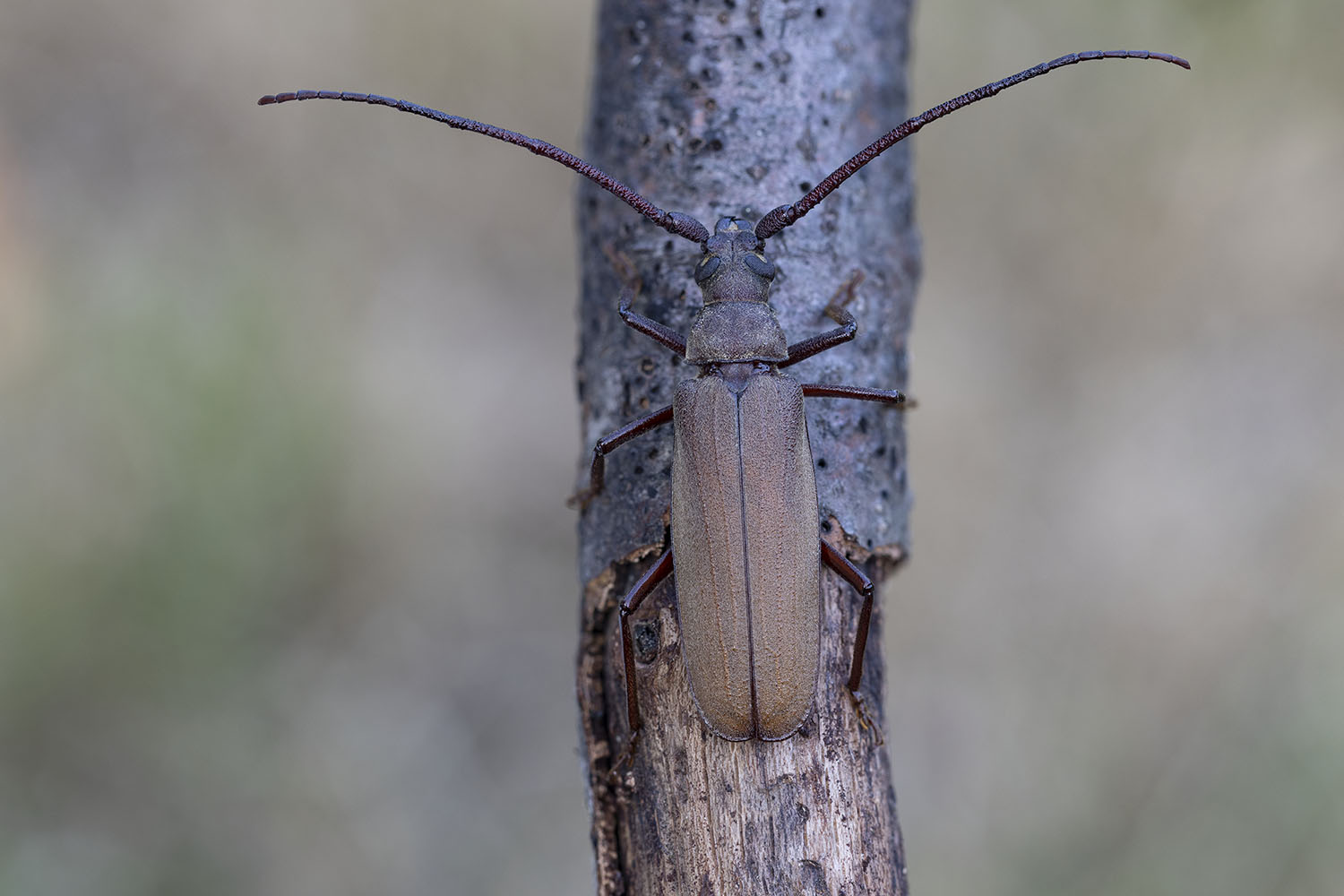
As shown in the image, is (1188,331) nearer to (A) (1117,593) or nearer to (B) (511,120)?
(A) (1117,593)

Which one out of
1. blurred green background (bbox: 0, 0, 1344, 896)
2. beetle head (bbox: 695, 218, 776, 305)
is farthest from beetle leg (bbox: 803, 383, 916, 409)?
blurred green background (bbox: 0, 0, 1344, 896)

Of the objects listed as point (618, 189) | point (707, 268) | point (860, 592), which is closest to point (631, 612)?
point (860, 592)

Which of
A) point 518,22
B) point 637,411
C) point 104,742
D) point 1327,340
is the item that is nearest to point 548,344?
point 518,22

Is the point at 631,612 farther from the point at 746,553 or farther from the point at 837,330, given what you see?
the point at 837,330

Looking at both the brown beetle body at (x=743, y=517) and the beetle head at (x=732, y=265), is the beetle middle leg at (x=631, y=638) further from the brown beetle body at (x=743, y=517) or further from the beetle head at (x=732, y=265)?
the beetle head at (x=732, y=265)

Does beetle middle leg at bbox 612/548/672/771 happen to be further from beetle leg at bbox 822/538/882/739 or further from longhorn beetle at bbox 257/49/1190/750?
beetle leg at bbox 822/538/882/739

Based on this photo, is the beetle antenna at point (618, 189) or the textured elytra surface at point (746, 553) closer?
the textured elytra surface at point (746, 553)

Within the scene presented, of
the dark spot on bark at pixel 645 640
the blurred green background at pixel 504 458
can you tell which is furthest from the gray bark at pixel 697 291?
the blurred green background at pixel 504 458
